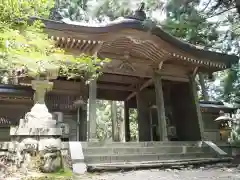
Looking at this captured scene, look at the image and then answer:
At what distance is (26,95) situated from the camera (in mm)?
9797

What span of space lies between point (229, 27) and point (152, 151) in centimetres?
422

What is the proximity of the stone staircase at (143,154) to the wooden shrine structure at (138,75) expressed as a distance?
31.0 inches

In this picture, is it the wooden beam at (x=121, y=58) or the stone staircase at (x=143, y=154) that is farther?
the wooden beam at (x=121, y=58)

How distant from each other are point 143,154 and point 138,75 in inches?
142

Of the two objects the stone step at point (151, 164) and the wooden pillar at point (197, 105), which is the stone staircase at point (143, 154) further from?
the wooden pillar at point (197, 105)

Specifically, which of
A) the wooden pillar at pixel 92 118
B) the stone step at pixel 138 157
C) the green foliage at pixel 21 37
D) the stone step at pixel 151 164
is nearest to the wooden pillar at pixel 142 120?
the wooden pillar at pixel 92 118

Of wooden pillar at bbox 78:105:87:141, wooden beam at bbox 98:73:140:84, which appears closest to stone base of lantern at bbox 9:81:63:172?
wooden pillar at bbox 78:105:87:141

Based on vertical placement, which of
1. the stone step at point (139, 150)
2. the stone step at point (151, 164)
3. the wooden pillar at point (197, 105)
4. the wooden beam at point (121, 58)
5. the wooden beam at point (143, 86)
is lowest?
the stone step at point (151, 164)

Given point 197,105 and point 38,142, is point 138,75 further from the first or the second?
point 38,142

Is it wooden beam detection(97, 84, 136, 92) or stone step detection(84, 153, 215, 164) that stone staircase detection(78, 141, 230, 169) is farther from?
wooden beam detection(97, 84, 136, 92)

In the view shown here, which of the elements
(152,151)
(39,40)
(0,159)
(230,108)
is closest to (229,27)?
(152,151)

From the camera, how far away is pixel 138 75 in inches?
392

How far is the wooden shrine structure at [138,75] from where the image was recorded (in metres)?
8.29

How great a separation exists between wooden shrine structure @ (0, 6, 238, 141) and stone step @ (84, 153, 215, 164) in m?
1.11
